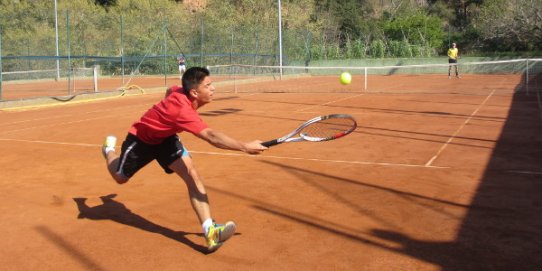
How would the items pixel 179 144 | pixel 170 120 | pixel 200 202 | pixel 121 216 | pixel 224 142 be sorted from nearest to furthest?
pixel 224 142 < pixel 170 120 < pixel 200 202 < pixel 179 144 < pixel 121 216

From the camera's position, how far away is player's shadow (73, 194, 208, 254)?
4.76 meters

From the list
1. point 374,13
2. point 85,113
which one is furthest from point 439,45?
point 85,113

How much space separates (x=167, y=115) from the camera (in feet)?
13.7

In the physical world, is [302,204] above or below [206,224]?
below

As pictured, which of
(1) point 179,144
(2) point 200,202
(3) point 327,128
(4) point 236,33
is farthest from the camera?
(4) point 236,33

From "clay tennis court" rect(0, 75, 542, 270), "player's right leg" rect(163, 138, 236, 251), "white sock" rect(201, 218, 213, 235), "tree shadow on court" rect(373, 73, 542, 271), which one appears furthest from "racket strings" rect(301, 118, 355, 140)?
"white sock" rect(201, 218, 213, 235)

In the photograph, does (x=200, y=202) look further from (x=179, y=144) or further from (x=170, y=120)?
(x=170, y=120)

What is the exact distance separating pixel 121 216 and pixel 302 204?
1.76 m

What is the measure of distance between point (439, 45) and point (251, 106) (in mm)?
29215

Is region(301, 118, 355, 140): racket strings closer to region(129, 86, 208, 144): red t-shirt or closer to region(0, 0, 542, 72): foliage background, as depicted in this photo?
region(129, 86, 208, 144): red t-shirt

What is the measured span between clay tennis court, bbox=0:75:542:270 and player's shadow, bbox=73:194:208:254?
0.08 ft

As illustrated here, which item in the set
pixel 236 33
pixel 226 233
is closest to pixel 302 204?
pixel 226 233

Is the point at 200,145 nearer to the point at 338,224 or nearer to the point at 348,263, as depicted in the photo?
the point at 338,224

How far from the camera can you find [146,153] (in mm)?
4629
